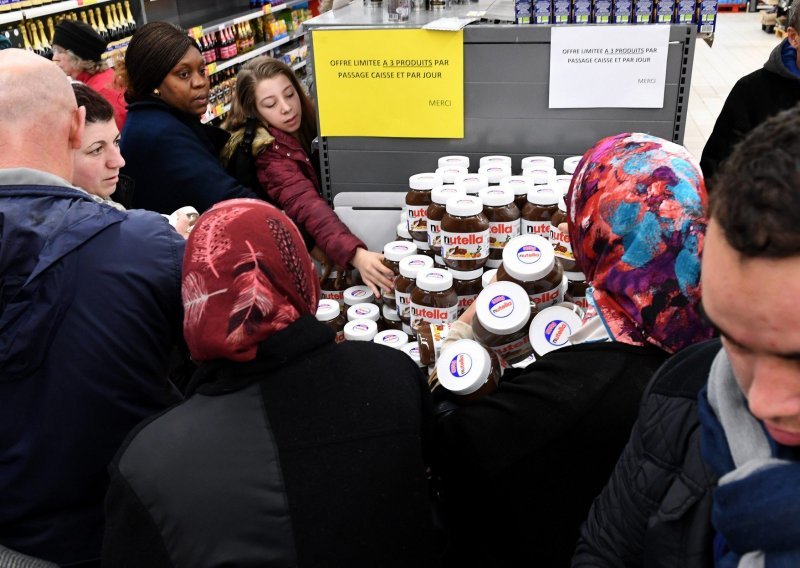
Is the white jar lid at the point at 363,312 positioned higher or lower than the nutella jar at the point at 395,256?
lower

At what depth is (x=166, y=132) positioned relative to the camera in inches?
103

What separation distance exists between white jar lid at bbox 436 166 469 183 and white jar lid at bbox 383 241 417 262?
243mm

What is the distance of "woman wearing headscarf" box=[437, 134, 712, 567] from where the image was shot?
1.26m

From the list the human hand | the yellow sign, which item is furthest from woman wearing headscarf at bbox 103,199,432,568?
the yellow sign

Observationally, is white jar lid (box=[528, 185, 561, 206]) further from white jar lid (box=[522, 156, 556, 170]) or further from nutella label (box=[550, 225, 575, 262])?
white jar lid (box=[522, 156, 556, 170])

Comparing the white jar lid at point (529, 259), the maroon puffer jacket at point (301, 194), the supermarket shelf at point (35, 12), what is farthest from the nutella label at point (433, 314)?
the supermarket shelf at point (35, 12)

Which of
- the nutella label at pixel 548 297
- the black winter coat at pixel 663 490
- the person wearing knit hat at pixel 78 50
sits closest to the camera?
the black winter coat at pixel 663 490

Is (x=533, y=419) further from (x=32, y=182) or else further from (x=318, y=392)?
(x=32, y=182)

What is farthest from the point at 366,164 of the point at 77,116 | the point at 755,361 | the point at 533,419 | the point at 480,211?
the point at 755,361

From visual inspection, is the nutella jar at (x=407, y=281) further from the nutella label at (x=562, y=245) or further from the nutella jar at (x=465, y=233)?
the nutella label at (x=562, y=245)

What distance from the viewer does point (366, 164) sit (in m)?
2.68

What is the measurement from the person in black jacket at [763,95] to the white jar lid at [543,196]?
1.04 meters

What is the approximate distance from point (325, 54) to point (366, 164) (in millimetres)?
426

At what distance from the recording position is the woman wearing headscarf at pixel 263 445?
3.53 feet
